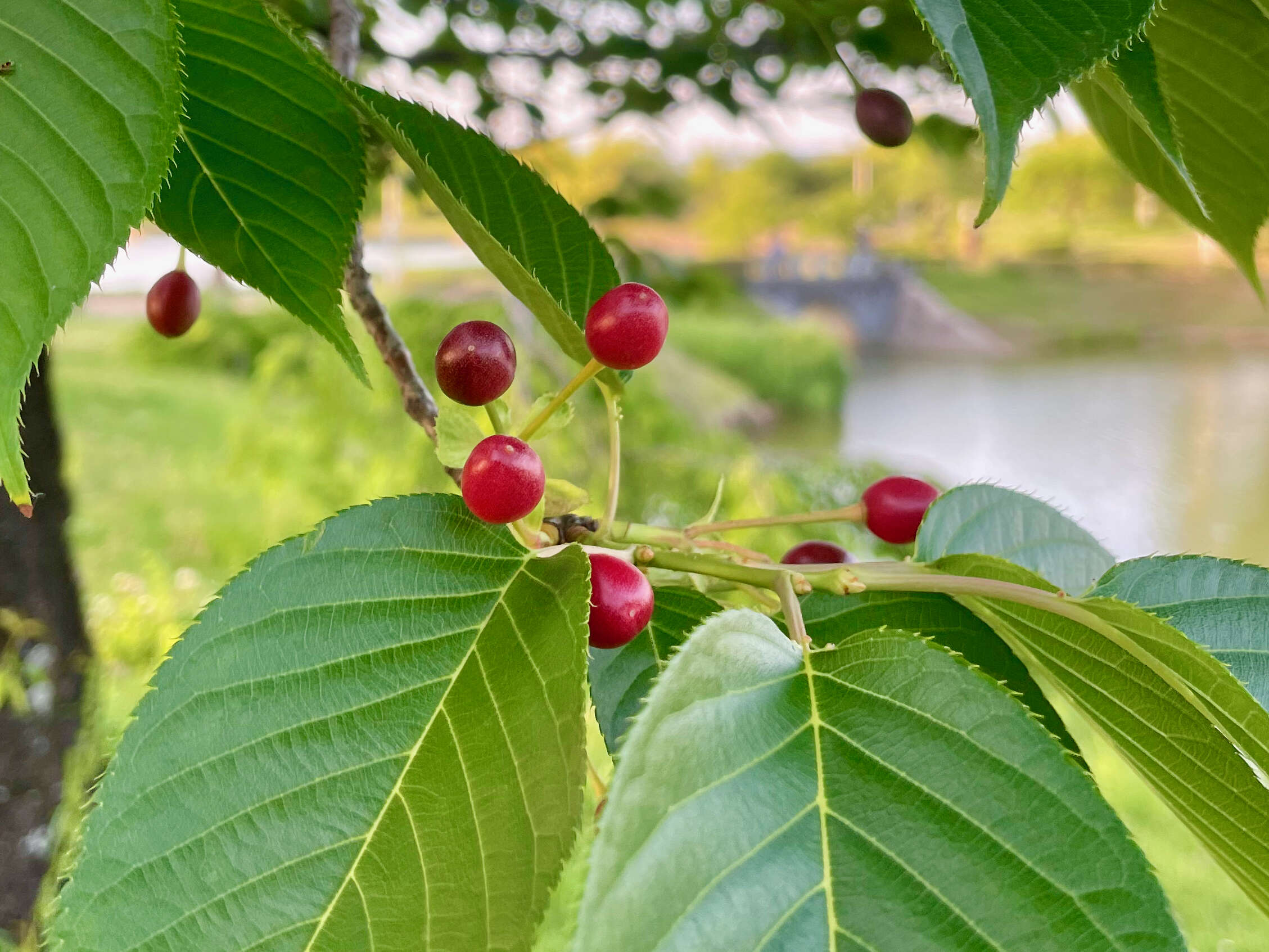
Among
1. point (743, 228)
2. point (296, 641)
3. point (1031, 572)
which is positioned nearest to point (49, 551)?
point (296, 641)

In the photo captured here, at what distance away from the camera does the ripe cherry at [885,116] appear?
1.26 ft

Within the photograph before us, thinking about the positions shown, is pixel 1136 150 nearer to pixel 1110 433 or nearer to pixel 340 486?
pixel 340 486

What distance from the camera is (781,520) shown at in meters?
0.30

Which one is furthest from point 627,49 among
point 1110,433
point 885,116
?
point 1110,433

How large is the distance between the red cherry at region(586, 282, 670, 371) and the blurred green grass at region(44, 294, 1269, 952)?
0.48 meters

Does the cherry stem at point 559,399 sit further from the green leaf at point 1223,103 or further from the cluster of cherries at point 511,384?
the green leaf at point 1223,103

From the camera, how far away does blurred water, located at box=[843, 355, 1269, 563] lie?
403cm

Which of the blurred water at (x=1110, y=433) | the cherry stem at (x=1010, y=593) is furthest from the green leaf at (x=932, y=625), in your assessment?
the blurred water at (x=1110, y=433)

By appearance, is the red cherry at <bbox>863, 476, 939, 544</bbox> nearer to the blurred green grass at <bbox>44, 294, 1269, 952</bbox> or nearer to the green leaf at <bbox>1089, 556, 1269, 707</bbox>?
the green leaf at <bbox>1089, 556, 1269, 707</bbox>

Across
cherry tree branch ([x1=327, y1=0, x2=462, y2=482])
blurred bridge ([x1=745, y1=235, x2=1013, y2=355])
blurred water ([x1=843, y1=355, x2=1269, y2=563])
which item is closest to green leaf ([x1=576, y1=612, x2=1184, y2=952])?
cherry tree branch ([x1=327, y1=0, x2=462, y2=482])

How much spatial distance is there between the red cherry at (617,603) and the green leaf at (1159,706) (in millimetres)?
86

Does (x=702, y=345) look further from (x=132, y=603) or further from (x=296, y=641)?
(x=296, y=641)

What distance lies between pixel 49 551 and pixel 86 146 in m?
0.86

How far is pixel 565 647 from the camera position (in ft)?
0.72
